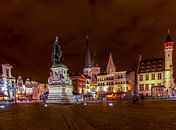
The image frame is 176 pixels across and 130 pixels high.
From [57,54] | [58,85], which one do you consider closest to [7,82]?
[57,54]

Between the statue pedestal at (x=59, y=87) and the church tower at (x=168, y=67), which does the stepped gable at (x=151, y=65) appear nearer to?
the church tower at (x=168, y=67)

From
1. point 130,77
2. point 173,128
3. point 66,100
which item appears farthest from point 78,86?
point 173,128

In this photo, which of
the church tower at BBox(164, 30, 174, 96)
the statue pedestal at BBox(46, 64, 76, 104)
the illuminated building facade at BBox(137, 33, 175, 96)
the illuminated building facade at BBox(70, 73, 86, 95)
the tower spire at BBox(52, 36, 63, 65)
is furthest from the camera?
the illuminated building facade at BBox(70, 73, 86, 95)

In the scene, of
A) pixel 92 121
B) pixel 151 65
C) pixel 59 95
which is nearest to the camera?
pixel 92 121

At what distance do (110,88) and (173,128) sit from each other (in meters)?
121

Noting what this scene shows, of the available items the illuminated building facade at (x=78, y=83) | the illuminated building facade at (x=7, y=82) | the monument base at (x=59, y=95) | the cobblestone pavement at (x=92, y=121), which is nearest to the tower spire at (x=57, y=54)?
the monument base at (x=59, y=95)

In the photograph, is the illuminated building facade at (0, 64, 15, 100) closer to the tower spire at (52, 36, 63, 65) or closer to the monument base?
the tower spire at (52, 36, 63, 65)

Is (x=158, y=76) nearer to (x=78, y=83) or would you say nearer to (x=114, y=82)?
(x=114, y=82)

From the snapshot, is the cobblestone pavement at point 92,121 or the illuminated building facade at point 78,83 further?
the illuminated building facade at point 78,83

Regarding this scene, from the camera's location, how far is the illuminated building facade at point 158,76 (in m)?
114

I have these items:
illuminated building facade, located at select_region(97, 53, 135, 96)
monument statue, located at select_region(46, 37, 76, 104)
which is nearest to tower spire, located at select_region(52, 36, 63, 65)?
monument statue, located at select_region(46, 37, 76, 104)

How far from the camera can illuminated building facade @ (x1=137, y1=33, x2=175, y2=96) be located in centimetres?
11381

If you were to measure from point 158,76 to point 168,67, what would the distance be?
21.0 ft

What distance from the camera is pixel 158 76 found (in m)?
121
